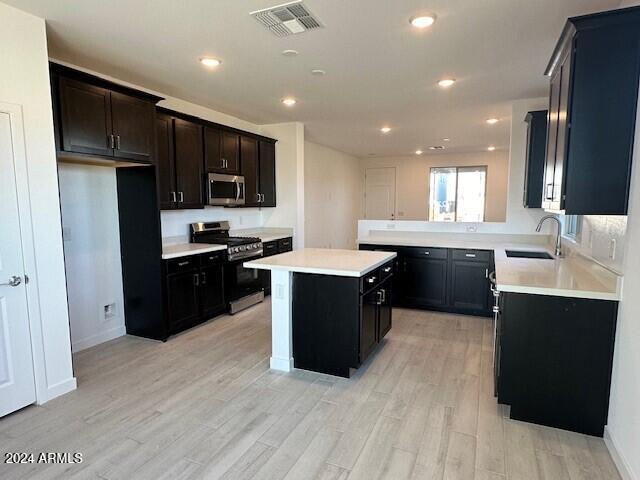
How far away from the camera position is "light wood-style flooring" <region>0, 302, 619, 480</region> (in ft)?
6.38

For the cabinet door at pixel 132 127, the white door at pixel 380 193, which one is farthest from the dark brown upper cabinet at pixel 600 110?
the white door at pixel 380 193

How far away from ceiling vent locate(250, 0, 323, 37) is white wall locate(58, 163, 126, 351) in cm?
229

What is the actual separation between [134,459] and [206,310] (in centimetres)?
225

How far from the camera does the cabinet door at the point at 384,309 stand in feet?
11.0

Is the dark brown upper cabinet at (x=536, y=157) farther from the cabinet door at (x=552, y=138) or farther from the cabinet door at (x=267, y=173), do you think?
the cabinet door at (x=267, y=173)

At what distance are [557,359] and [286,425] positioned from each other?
173 centimetres

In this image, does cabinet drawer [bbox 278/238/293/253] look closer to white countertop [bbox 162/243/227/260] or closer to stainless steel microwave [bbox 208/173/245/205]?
stainless steel microwave [bbox 208/173/245/205]

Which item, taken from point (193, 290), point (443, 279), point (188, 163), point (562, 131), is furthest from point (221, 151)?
point (562, 131)

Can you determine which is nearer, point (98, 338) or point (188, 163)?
point (98, 338)

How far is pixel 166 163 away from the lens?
3938 mm

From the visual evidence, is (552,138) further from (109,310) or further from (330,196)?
(330,196)

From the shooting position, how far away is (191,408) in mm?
2525

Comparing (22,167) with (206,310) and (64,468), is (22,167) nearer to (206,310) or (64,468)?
(64,468)

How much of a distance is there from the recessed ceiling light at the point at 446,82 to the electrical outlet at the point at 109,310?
409 centimetres
